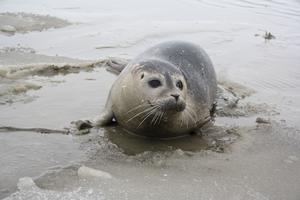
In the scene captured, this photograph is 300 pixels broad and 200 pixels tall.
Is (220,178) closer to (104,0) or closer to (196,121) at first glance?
(196,121)

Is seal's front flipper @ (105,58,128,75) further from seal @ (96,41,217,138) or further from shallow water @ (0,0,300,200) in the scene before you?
seal @ (96,41,217,138)

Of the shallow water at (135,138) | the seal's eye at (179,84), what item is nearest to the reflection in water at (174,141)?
the shallow water at (135,138)

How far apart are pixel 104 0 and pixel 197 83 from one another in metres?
7.12

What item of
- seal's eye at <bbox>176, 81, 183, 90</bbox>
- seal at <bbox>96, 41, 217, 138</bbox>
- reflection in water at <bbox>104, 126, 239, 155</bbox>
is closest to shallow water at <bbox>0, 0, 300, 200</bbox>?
reflection in water at <bbox>104, 126, 239, 155</bbox>

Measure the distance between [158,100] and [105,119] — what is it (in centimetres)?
67

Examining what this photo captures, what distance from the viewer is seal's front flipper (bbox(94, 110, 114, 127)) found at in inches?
157

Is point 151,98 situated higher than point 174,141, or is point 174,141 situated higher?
point 151,98

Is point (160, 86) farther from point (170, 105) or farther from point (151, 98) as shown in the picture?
point (170, 105)

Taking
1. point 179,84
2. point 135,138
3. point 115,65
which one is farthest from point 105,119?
point 115,65

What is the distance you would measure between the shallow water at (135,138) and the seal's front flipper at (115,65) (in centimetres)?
11

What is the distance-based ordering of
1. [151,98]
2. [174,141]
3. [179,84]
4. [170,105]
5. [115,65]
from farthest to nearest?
[115,65] < [174,141] < [179,84] < [151,98] < [170,105]

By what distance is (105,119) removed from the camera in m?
4.01

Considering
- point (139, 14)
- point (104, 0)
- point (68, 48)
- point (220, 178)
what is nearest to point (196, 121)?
point (220, 178)

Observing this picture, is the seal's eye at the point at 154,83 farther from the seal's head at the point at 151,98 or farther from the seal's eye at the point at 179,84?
the seal's eye at the point at 179,84
